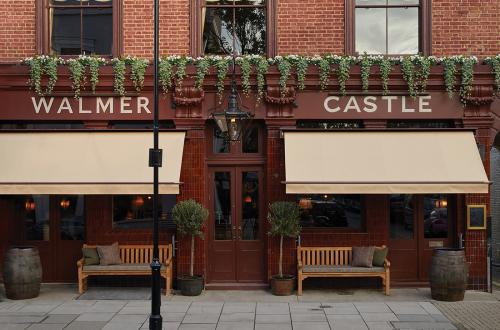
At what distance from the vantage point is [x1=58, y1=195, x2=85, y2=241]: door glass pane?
12.5 m

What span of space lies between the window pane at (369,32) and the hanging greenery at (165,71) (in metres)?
4.10

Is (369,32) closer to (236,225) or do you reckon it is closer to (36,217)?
(236,225)

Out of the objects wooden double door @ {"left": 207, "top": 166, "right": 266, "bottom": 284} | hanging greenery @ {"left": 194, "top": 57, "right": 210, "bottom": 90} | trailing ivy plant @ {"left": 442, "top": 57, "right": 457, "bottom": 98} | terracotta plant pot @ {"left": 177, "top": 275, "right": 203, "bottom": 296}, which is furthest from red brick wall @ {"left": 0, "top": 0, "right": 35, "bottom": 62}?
trailing ivy plant @ {"left": 442, "top": 57, "right": 457, "bottom": 98}

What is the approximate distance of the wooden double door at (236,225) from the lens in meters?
12.0

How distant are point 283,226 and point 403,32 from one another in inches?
200

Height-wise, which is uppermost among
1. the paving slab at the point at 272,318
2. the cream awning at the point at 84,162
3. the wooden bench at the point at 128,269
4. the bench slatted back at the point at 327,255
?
the cream awning at the point at 84,162

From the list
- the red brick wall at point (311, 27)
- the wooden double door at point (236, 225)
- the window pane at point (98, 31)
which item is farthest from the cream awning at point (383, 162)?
the window pane at point (98, 31)

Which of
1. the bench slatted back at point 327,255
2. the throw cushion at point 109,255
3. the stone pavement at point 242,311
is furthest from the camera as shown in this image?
the bench slatted back at point 327,255

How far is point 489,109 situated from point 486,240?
2.78 m

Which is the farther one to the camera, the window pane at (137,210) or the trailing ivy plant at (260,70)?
the window pane at (137,210)

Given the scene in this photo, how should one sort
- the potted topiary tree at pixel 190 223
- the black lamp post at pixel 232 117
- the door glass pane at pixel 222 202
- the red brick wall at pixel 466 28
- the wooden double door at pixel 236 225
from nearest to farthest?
the black lamp post at pixel 232 117
the potted topiary tree at pixel 190 223
the red brick wall at pixel 466 28
the wooden double door at pixel 236 225
the door glass pane at pixel 222 202

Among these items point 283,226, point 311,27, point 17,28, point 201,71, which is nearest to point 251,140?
point 201,71

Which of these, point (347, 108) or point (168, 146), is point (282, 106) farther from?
point (168, 146)

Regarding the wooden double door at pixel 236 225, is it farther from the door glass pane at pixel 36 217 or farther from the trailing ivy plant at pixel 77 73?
the door glass pane at pixel 36 217
